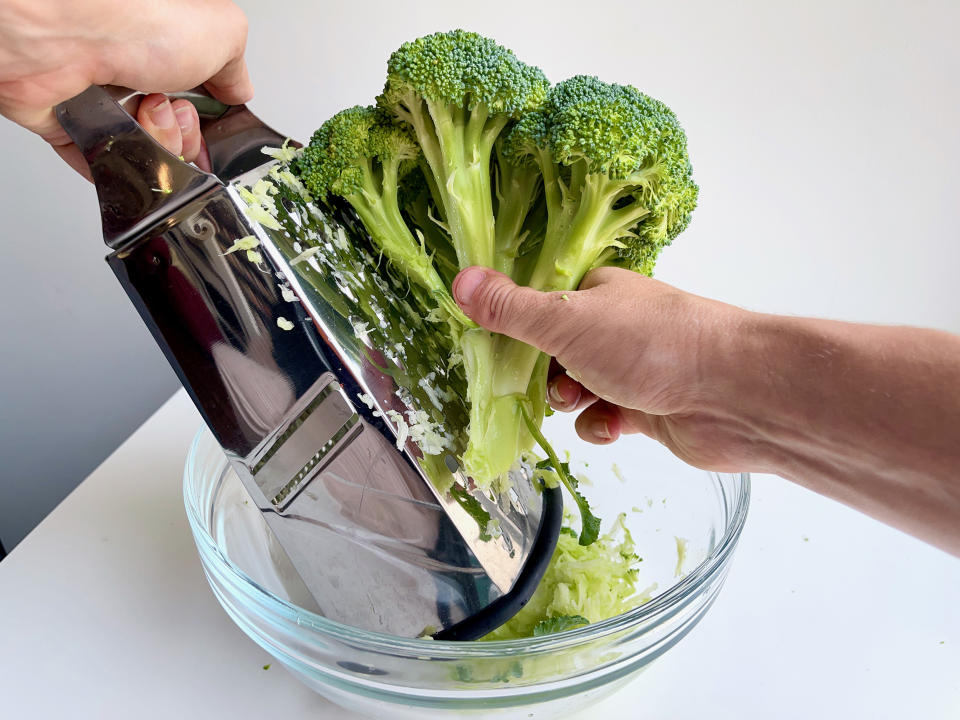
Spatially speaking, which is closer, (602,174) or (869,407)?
(869,407)

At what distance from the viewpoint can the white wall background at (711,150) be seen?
5.03 feet

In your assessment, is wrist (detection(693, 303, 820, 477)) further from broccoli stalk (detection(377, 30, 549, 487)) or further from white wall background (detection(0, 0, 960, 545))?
white wall background (detection(0, 0, 960, 545))

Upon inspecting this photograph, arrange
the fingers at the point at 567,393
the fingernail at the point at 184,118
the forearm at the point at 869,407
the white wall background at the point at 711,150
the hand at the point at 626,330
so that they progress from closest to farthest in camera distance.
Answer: the forearm at the point at 869,407
the hand at the point at 626,330
the fingernail at the point at 184,118
the fingers at the point at 567,393
the white wall background at the point at 711,150

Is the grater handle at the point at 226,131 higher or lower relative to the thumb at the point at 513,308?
lower

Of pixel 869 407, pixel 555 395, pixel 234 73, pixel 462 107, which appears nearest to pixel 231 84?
pixel 234 73

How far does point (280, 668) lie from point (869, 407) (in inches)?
30.0

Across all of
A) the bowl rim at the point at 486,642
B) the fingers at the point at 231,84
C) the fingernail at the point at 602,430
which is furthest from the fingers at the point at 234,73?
the fingernail at the point at 602,430

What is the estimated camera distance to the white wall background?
153cm

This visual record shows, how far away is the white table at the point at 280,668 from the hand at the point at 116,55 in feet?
1.86

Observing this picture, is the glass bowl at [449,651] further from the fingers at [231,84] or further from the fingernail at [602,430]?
the fingers at [231,84]

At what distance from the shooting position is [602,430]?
3.78 ft

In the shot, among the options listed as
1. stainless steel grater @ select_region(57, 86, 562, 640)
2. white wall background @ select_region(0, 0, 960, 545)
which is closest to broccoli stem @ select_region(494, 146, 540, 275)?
stainless steel grater @ select_region(57, 86, 562, 640)

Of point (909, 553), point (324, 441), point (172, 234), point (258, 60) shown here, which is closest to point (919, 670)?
point (909, 553)

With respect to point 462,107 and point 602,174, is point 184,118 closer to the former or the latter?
point 462,107
